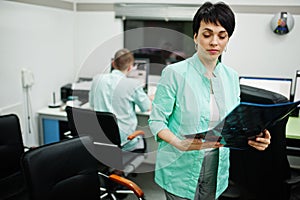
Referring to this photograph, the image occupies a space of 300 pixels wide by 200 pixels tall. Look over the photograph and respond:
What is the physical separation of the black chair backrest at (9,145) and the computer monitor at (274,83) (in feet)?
6.02

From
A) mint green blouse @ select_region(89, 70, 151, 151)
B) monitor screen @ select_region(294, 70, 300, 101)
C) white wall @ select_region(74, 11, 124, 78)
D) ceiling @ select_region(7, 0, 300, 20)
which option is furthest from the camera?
white wall @ select_region(74, 11, 124, 78)

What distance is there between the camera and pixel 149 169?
2.99 metres

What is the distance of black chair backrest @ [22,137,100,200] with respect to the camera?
1.27 m

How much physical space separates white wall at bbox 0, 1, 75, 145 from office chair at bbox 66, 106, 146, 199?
71 centimetres

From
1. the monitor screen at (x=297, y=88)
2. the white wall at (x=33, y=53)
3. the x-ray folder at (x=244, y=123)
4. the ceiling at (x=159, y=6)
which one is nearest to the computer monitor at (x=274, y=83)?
the monitor screen at (x=297, y=88)

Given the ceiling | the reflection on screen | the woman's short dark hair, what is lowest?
the reflection on screen

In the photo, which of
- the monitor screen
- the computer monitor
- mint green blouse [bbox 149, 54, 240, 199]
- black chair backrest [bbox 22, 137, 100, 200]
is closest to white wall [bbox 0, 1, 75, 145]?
black chair backrest [bbox 22, 137, 100, 200]

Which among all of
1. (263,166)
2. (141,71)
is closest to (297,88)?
(263,166)

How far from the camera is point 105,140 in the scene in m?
2.14

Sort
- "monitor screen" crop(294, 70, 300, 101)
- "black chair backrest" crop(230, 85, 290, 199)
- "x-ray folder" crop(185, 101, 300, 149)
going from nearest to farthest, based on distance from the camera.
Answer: "x-ray folder" crop(185, 101, 300, 149)
"black chair backrest" crop(230, 85, 290, 199)
"monitor screen" crop(294, 70, 300, 101)

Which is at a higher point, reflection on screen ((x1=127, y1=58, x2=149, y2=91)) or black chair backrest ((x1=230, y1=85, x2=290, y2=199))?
reflection on screen ((x1=127, y1=58, x2=149, y2=91))

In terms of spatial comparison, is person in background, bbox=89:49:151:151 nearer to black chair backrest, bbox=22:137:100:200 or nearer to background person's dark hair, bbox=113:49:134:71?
background person's dark hair, bbox=113:49:134:71

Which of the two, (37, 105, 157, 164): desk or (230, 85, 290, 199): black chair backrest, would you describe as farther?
(37, 105, 157, 164): desk

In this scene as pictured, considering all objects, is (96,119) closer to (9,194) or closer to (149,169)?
(9,194)
